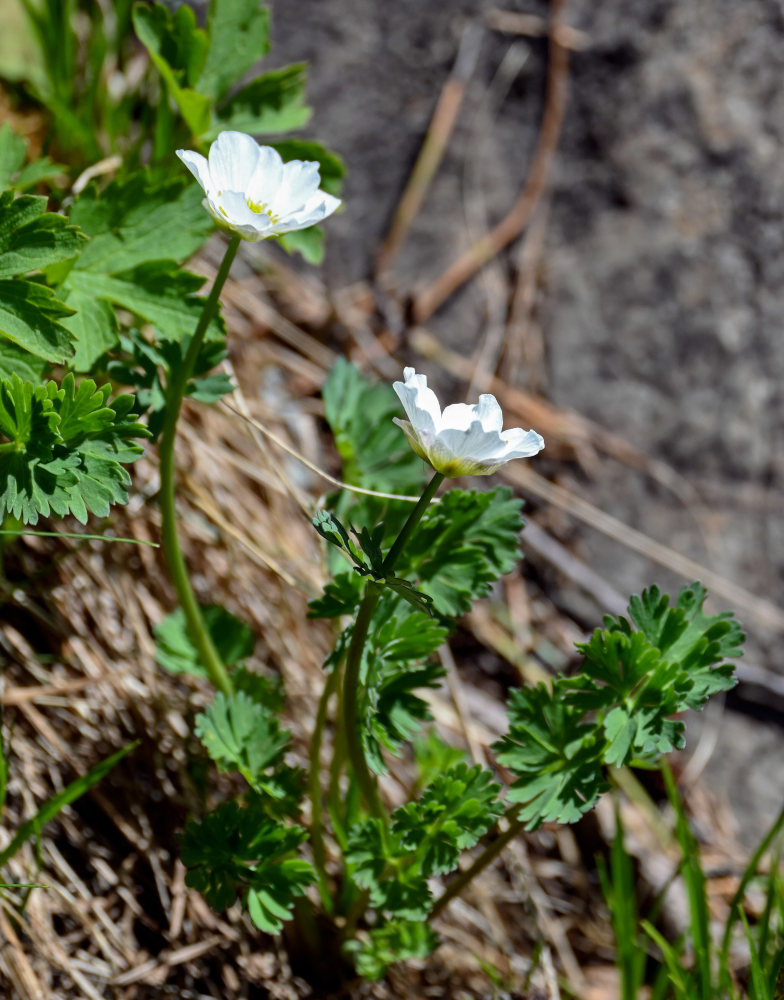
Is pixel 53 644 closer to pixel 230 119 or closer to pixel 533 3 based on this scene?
pixel 230 119

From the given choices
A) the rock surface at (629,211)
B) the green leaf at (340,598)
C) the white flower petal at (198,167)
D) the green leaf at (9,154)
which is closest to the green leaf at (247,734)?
the green leaf at (340,598)

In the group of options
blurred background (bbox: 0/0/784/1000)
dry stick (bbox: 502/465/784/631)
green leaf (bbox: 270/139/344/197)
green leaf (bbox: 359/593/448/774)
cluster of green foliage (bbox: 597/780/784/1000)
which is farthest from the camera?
dry stick (bbox: 502/465/784/631)

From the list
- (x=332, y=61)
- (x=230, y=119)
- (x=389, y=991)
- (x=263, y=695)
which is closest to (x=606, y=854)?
(x=389, y=991)

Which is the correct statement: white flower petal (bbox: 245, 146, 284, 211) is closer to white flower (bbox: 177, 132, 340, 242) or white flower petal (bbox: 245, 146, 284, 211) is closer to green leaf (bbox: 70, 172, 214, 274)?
white flower (bbox: 177, 132, 340, 242)

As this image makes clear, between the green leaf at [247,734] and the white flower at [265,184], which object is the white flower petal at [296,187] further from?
the green leaf at [247,734]

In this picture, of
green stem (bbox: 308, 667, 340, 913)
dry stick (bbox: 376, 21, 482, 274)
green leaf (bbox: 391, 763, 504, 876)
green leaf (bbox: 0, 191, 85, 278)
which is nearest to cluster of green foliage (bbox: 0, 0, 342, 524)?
green leaf (bbox: 0, 191, 85, 278)

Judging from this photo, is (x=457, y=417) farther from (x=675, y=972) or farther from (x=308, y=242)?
(x=675, y=972)
